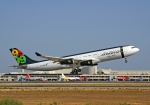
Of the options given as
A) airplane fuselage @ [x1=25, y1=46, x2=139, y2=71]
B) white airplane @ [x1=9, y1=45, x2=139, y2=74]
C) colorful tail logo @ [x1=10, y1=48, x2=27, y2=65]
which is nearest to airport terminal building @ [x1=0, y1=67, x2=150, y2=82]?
colorful tail logo @ [x1=10, y1=48, x2=27, y2=65]

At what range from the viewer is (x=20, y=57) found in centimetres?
9419

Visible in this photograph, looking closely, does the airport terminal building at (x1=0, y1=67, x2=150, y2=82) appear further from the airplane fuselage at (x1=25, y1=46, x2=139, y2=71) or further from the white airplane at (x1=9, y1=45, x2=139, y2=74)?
the airplane fuselage at (x1=25, y1=46, x2=139, y2=71)

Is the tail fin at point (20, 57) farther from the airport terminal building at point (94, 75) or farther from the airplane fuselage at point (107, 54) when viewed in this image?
the airport terminal building at point (94, 75)

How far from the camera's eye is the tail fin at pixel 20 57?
300 feet

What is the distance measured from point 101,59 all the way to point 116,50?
401cm

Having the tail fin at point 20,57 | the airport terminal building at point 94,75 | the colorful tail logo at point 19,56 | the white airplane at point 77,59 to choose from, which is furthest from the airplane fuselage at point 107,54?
the airport terminal building at point 94,75

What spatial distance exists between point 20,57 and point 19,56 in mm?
581

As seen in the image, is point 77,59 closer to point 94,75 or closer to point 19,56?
point 19,56

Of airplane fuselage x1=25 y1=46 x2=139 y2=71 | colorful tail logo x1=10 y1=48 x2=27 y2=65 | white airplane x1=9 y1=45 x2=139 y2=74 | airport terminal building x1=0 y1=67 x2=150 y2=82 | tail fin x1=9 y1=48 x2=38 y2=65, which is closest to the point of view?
airplane fuselage x1=25 y1=46 x2=139 y2=71

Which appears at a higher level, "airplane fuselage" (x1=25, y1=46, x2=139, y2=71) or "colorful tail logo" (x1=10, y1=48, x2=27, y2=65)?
"colorful tail logo" (x1=10, y1=48, x2=27, y2=65)

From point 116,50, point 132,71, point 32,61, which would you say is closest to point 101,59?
point 116,50

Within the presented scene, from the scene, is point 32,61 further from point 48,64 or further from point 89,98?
point 89,98

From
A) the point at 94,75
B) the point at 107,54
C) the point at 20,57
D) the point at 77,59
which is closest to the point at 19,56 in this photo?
the point at 20,57

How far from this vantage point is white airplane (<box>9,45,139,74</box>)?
79.9 metres
